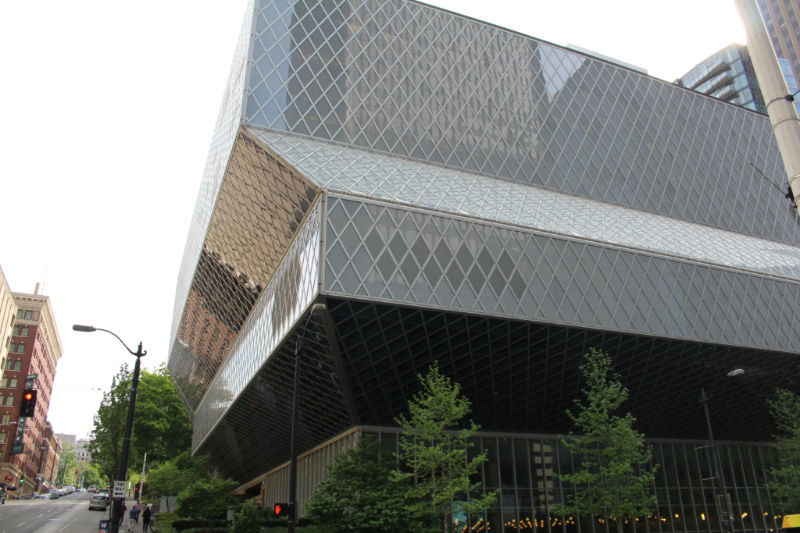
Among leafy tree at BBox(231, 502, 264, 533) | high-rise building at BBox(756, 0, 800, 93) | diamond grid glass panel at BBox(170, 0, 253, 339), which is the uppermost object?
high-rise building at BBox(756, 0, 800, 93)

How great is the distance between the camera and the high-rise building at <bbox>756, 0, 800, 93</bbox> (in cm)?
12756

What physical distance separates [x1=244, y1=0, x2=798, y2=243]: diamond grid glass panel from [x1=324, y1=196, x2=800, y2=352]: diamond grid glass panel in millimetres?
13762

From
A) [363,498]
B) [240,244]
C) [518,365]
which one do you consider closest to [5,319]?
[240,244]

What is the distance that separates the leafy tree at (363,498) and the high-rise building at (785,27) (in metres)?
136

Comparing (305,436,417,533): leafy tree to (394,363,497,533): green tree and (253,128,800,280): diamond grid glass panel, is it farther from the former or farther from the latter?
(253,128,800,280): diamond grid glass panel

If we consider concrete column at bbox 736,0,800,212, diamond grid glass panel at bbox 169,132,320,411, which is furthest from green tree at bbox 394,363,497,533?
concrete column at bbox 736,0,800,212

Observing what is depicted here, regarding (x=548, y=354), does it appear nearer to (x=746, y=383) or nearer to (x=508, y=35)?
(x=746, y=383)

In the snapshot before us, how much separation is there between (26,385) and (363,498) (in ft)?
313

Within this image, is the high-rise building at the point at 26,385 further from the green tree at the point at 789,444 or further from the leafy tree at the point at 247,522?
the green tree at the point at 789,444

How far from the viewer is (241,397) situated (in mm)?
45844

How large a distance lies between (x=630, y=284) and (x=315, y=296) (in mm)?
18933

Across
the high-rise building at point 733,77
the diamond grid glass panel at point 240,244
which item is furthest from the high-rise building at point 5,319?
the high-rise building at point 733,77

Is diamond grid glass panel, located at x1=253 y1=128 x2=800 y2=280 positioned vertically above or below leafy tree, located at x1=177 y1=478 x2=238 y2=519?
above

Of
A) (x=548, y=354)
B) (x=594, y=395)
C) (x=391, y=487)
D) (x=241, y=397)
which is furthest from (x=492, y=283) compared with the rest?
(x=241, y=397)
